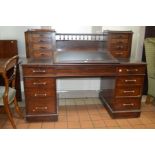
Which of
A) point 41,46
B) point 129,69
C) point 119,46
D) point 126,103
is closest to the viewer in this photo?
point 129,69

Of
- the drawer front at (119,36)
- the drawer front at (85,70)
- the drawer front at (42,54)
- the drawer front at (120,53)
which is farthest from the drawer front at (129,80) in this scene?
the drawer front at (42,54)

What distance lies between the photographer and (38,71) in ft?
6.22

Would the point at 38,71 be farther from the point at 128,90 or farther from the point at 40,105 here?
the point at 128,90

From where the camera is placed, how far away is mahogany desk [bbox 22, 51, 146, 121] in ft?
6.29

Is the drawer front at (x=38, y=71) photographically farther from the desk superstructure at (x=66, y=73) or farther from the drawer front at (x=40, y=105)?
the drawer front at (x=40, y=105)

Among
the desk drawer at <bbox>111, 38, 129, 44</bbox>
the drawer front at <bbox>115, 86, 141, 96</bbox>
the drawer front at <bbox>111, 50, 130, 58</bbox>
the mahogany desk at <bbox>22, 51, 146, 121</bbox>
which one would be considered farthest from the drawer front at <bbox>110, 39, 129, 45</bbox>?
the drawer front at <bbox>115, 86, 141, 96</bbox>

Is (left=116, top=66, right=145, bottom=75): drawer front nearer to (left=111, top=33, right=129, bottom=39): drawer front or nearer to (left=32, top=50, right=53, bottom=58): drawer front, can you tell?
(left=111, top=33, right=129, bottom=39): drawer front

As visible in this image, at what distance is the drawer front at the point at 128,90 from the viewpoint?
207 centimetres

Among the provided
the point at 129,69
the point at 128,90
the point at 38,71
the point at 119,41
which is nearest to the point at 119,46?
the point at 119,41

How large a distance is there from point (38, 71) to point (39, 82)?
0.12 m
